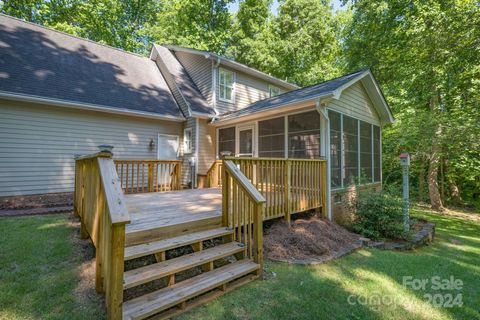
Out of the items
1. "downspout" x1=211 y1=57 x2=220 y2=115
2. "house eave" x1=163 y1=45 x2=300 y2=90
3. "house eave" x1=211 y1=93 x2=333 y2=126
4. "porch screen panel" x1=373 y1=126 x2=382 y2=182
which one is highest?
"house eave" x1=163 y1=45 x2=300 y2=90

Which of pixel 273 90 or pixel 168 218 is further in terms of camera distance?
pixel 273 90

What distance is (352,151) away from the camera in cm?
686

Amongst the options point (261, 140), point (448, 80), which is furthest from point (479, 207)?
point (261, 140)

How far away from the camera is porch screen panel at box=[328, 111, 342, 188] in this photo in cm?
600

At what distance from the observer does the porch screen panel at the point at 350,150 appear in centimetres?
652

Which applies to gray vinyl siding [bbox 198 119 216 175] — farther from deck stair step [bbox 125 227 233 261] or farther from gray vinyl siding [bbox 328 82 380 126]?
deck stair step [bbox 125 227 233 261]

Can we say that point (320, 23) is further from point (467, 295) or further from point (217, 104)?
point (467, 295)

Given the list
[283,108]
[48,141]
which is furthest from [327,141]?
[48,141]

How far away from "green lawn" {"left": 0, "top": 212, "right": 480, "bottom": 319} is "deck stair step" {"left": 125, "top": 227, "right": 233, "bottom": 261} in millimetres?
556

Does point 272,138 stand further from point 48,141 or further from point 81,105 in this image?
point 48,141

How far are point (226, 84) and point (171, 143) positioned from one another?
337 centimetres

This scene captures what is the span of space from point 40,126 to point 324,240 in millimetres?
7998

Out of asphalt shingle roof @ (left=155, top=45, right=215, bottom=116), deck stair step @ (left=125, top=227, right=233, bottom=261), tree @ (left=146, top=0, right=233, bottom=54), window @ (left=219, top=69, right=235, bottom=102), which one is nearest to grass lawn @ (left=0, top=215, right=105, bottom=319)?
deck stair step @ (left=125, top=227, right=233, bottom=261)

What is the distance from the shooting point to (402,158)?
5.47m
